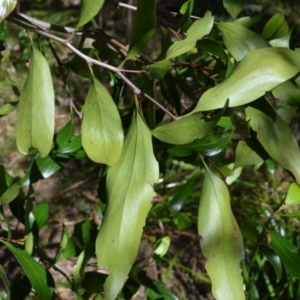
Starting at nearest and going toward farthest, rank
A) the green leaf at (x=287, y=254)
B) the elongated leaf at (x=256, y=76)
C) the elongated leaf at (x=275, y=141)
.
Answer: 1. the elongated leaf at (x=256, y=76)
2. the elongated leaf at (x=275, y=141)
3. the green leaf at (x=287, y=254)

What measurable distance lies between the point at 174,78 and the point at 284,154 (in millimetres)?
380

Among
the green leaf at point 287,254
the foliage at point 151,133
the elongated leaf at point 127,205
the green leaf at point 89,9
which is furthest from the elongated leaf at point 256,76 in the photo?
the green leaf at point 287,254

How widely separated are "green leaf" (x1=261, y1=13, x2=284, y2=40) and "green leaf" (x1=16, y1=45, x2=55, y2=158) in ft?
1.40

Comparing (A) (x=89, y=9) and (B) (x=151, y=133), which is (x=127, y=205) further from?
(A) (x=89, y=9)

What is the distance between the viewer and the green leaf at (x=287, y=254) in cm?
97

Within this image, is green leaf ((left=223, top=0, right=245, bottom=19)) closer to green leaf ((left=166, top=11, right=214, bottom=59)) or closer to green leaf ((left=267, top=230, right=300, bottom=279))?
green leaf ((left=166, top=11, right=214, bottom=59))

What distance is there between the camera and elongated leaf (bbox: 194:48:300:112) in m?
0.74

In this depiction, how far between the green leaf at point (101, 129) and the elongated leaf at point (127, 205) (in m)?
0.02

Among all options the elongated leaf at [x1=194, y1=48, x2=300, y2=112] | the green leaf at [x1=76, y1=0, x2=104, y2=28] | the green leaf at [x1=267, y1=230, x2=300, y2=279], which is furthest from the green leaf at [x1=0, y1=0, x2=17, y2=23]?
the green leaf at [x1=267, y1=230, x2=300, y2=279]

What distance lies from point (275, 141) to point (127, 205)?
274 millimetres

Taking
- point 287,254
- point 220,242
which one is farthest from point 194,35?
point 287,254

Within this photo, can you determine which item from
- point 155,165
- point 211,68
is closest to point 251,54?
point 155,165

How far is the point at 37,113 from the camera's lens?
32.0 inches

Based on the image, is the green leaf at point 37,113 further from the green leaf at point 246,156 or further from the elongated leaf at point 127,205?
the green leaf at point 246,156
